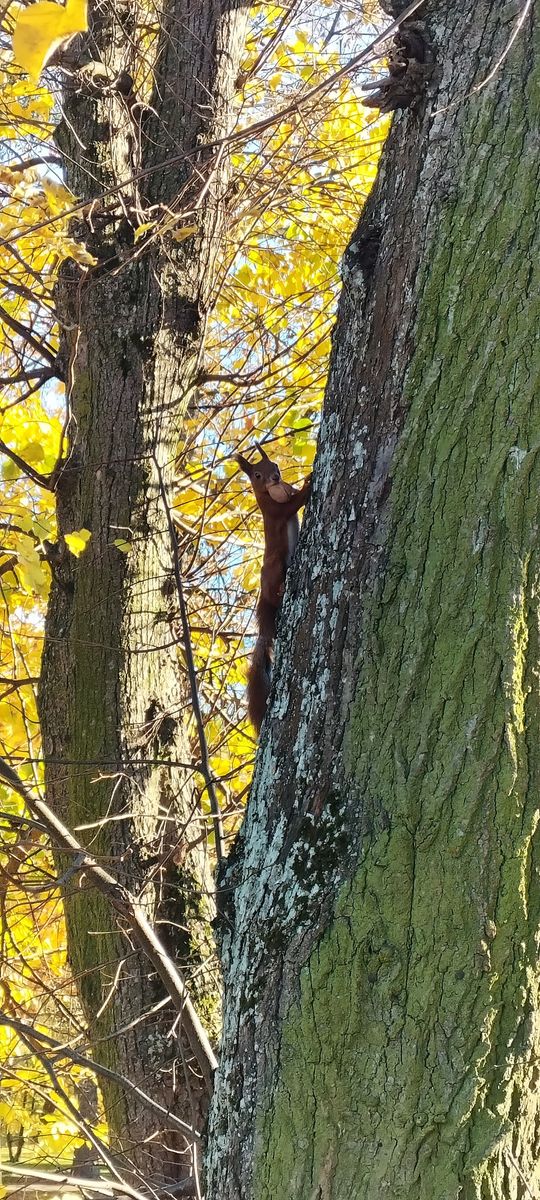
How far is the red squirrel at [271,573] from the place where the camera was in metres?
2.86

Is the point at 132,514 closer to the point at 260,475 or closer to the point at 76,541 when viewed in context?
the point at 76,541

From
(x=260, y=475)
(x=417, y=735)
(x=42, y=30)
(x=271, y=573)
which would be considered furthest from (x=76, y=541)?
(x=42, y=30)

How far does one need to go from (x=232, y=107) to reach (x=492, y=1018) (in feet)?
10.5

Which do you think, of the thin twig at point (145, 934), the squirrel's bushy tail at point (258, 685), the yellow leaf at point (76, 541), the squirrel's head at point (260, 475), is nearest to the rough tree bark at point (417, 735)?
the thin twig at point (145, 934)

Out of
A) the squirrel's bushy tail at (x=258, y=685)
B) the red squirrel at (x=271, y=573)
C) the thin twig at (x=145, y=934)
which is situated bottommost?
the thin twig at (x=145, y=934)

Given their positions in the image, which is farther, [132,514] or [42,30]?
[132,514]

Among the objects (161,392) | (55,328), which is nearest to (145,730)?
(161,392)

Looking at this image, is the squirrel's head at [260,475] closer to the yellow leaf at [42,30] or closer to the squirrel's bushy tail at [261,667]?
the squirrel's bushy tail at [261,667]

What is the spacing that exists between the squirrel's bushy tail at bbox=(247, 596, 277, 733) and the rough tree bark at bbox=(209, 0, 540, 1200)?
41.4 inches

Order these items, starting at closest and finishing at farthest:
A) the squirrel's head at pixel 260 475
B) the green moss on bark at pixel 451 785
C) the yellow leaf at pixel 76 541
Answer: the green moss on bark at pixel 451 785, the yellow leaf at pixel 76 541, the squirrel's head at pixel 260 475

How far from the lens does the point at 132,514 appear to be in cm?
316

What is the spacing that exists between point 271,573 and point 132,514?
516 mm

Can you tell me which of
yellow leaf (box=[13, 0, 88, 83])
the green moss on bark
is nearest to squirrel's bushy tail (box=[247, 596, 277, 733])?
the green moss on bark

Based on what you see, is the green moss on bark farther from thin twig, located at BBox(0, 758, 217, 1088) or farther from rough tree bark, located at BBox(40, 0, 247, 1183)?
rough tree bark, located at BBox(40, 0, 247, 1183)
